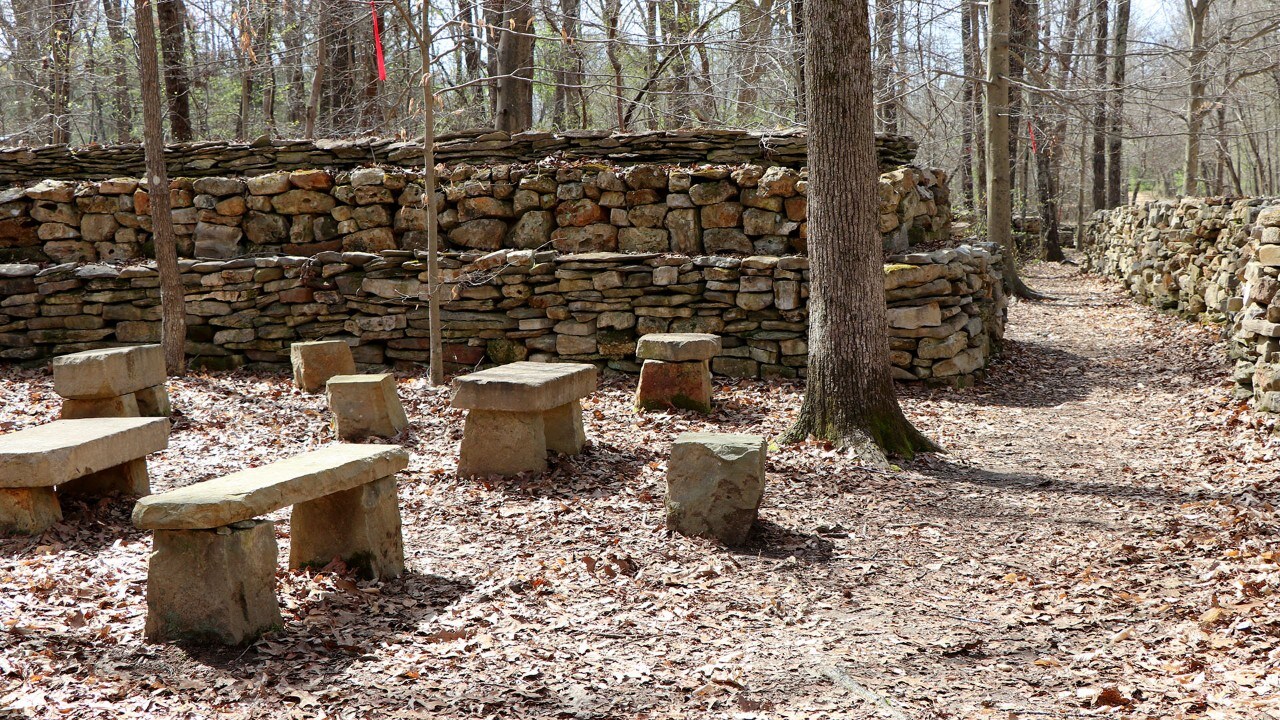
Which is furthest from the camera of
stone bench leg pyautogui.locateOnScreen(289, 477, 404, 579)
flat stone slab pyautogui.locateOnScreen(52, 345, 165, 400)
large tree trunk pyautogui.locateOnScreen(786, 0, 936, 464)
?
large tree trunk pyautogui.locateOnScreen(786, 0, 936, 464)

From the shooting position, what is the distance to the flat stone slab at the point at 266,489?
3375 mm

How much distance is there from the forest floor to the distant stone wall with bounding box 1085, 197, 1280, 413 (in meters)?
0.56

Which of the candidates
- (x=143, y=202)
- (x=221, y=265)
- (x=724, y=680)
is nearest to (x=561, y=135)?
(x=221, y=265)

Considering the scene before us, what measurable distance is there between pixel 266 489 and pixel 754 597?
6.87ft

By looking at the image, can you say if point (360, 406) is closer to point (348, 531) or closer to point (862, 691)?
point (348, 531)

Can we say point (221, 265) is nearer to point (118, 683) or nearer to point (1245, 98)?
point (118, 683)

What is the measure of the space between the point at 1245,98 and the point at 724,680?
27.7 m

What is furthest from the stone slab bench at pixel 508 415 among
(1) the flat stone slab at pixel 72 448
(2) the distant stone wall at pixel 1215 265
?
(2) the distant stone wall at pixel 1215 265

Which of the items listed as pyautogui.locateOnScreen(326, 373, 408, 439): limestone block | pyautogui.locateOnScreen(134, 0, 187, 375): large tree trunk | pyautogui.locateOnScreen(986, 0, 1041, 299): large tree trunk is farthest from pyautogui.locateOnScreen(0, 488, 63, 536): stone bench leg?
pyautogui.locateOnScreen(986, 0, 1041, 299): large tree trunk

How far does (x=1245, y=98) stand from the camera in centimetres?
2470

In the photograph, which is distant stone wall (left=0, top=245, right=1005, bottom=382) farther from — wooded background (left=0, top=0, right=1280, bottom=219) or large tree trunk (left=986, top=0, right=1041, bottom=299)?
large tree trunk (left=986, top=0, right=1041, bottom=299)

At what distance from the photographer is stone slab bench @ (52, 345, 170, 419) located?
20.1 feet

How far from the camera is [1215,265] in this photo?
1069 centimetres

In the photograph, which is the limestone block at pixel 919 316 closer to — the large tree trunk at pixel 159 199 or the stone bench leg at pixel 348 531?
the stone bench leg at pixel 348 531
